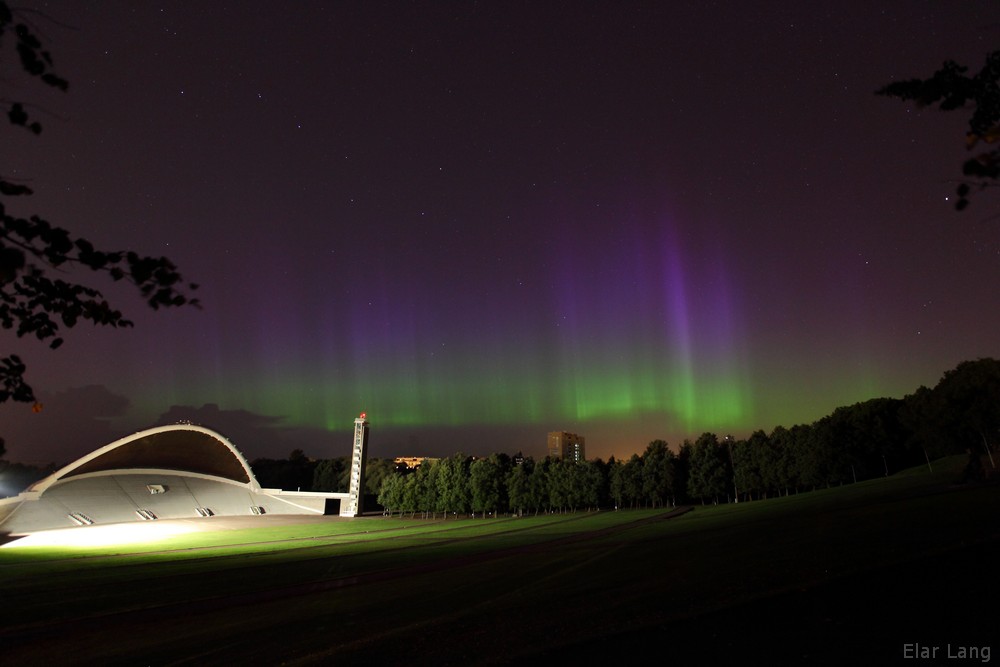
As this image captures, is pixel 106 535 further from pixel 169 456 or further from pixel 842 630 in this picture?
pixel 842 630

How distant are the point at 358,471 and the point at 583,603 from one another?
312 ft

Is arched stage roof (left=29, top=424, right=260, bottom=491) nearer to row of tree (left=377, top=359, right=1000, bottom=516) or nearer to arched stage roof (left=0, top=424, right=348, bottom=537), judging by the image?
arched stage roof (left=0, top=424, right=348, bottom=537)

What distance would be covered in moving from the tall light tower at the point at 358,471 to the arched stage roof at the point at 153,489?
2.28 metres

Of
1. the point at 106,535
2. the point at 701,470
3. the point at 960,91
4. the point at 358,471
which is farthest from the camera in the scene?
the point at 358,471

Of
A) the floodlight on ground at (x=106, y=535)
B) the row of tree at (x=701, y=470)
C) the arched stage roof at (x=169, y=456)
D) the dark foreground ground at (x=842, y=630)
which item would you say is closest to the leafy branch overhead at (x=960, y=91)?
the dark foreground ground at (x=842, y=630)

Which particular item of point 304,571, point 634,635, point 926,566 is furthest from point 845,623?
point 304,571

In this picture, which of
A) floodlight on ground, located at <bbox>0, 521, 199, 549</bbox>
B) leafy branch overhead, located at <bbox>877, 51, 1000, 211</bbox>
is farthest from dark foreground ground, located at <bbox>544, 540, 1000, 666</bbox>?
floodlight on ground, located at <bbox>0, 521, 199, 549</bbox>

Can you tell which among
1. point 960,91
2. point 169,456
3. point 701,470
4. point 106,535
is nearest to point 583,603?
point 960,91

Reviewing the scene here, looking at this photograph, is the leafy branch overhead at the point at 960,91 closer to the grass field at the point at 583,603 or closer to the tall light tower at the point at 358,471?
the grass field at the point at 583,603

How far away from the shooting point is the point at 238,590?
74.7 feet

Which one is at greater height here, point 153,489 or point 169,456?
point 169,456

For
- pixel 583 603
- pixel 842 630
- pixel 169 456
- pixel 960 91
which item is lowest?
pixel 583 603

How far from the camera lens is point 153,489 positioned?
94.9 m

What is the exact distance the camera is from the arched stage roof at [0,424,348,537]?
7856 centimetres
